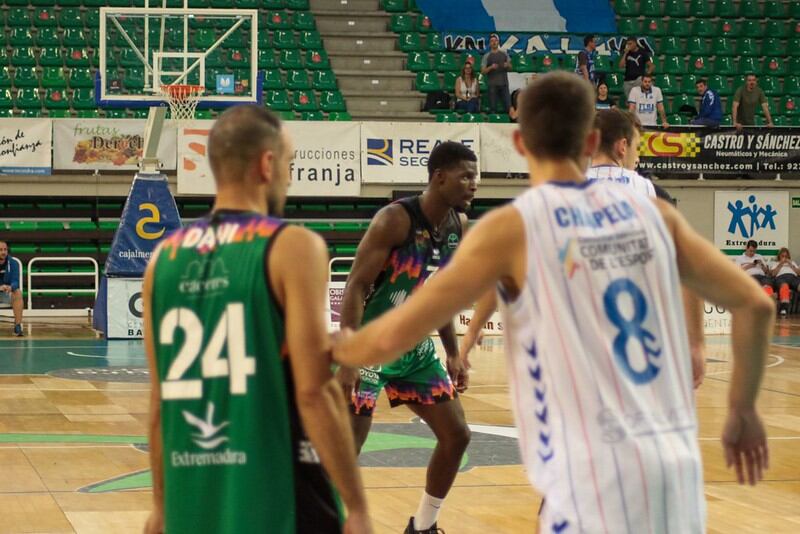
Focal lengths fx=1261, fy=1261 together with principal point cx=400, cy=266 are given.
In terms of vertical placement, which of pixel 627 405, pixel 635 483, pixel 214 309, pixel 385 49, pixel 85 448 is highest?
pixel 385 49

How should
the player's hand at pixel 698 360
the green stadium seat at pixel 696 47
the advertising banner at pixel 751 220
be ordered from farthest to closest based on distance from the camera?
the green stadium seat at pixel 696 47
the advertising banner at pixel 751 220
the player's hand at pixel 698 360

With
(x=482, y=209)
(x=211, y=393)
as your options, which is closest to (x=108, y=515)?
(x=211, y=393)

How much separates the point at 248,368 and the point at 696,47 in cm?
2556

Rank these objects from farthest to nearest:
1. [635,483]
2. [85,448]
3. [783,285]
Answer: [783,285]
[85,448]
[635,483]

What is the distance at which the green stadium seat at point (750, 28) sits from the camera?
27.8m

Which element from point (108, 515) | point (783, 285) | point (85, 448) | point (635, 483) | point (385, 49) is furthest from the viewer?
point (385, 49)

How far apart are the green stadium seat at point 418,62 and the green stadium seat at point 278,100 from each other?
3126 millimetres

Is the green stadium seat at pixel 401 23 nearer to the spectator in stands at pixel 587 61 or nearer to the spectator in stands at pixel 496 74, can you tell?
the spectator in stands at pixel 496 74

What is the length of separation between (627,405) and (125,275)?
14678 millimetres

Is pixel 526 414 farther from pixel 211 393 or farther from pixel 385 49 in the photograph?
pixel 385 49

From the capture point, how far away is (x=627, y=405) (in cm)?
295

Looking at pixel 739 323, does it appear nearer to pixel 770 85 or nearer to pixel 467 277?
pixel 467 277

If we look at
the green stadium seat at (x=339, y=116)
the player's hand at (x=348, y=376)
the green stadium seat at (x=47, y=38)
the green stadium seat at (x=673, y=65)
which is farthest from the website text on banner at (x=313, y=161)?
the player's hand at (x=348, y=376)

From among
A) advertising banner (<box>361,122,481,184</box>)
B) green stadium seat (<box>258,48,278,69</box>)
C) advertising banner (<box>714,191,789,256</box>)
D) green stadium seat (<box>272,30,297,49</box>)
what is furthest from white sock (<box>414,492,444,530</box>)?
green stadium seat (<box>272,30,297,49</box>)
